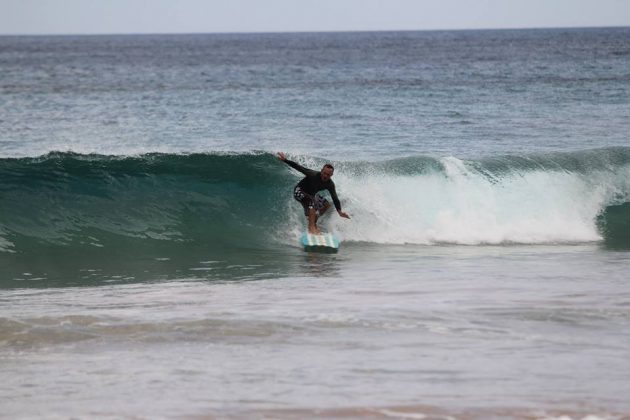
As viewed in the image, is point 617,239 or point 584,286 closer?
point 584,286

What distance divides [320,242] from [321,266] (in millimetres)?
1411

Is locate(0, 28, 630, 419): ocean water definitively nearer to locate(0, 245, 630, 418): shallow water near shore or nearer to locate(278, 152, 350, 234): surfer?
locate(0, 245, 630, 418): shallow water near shore

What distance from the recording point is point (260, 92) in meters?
44.9

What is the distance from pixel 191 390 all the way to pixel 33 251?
850 cm

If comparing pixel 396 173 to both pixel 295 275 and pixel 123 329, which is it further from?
pixel 123 329

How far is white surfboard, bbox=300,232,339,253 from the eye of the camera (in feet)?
49.5

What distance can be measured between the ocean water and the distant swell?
0.05 meters

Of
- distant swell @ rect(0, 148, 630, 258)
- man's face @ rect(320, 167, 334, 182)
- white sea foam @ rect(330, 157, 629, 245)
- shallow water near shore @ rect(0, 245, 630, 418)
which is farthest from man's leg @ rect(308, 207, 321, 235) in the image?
shallow water near shore @ rect(0, 245, 630, 418)

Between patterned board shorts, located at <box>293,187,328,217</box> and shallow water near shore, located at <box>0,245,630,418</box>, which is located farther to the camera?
patterned board shorts, located at <box>293,187,328,217</box>

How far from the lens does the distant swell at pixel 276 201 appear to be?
16562 mm

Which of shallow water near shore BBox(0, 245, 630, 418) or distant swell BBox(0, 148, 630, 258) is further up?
distant swell BBox(0, 148, 630, 258)

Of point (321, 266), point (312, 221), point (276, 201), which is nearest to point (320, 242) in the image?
point (312, 221)

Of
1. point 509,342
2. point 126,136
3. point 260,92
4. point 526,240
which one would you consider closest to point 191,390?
point 509,342

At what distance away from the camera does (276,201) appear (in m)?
18.3
